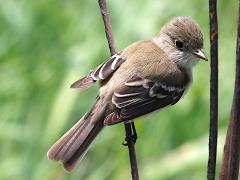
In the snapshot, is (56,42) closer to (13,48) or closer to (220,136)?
(13,48)

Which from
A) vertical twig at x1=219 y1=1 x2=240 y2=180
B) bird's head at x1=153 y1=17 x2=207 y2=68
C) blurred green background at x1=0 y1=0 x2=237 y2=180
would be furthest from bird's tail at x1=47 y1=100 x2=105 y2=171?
vertical twig at x1=219 y1=1 x2=240 y2=180

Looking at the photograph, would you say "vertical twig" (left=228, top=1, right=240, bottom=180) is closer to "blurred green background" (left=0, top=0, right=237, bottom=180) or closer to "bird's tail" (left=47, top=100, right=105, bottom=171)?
"bird's tail" (left=47, top=100, right=105, bottom=171)

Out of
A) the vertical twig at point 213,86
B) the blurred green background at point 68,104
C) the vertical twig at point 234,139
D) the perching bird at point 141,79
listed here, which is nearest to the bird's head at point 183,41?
the perching bird at point 141,79

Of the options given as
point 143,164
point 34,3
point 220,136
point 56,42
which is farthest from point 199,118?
point 34,3

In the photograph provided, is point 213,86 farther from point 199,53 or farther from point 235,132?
point 199,53

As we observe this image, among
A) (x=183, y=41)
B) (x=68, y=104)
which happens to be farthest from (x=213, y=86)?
(x=68, y=104)

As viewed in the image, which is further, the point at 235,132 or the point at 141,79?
the point at 141,79
